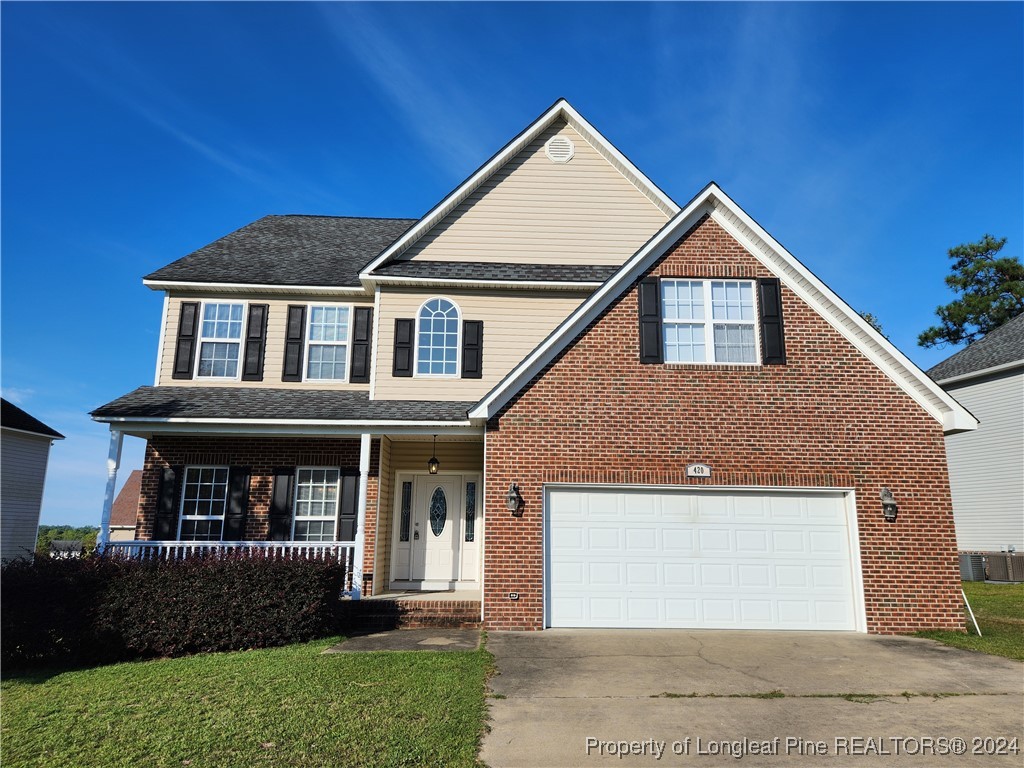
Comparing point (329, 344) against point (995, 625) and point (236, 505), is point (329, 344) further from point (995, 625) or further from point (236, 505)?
point (995, 625)

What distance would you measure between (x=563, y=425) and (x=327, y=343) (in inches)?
238

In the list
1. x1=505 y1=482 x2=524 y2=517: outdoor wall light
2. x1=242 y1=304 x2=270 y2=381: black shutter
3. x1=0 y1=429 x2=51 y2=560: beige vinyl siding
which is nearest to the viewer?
x1=505 y1=482 x2=524 y2=517: outdoor wall light

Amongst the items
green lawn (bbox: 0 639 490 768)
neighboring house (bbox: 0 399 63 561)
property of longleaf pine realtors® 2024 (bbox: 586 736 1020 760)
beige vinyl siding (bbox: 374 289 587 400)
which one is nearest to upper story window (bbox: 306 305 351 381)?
beige vinyl siding (bbox: 374 289 587 400)

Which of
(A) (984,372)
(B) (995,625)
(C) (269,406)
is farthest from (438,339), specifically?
(A) (984,372)

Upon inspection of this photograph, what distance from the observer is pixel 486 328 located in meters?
13.1

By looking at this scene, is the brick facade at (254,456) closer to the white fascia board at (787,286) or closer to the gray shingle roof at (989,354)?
the white fascia board at (787,286)

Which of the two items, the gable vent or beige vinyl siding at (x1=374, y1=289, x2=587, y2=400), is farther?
the gable vent

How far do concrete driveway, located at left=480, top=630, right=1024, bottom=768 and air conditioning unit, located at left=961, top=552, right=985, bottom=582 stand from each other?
12.7 m

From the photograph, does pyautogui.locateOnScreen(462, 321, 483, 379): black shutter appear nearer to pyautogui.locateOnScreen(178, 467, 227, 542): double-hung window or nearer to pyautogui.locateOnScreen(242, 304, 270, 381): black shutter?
pyautogui.locateOnScreen(242, 304, 270, 381): black shutter

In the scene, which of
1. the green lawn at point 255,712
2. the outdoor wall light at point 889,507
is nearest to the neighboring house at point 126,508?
the green lawn at point 255,712

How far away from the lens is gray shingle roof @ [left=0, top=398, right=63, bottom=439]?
1942 cm

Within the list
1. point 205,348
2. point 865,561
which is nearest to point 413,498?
point 205,348

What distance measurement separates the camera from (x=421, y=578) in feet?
42.2

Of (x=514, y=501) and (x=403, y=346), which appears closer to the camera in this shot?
(x=514, y=501)
